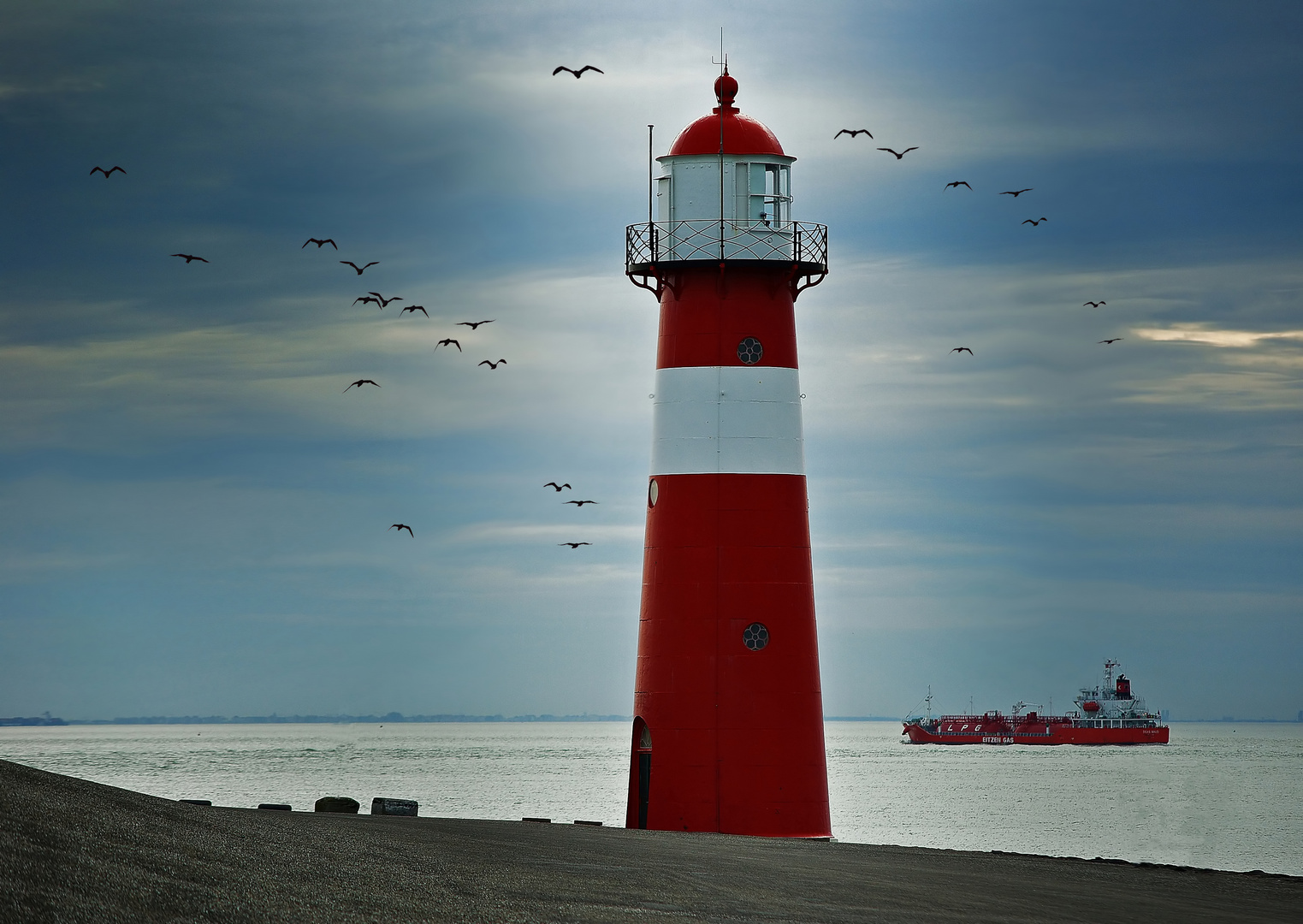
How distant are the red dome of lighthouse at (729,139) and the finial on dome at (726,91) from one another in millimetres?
401

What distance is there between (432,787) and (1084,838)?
38.7 metres

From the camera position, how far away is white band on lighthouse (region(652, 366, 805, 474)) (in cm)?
Answer: 2117

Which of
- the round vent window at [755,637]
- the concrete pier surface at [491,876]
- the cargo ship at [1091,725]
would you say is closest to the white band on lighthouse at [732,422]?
the round vent window at [755,637]

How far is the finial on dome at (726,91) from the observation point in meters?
22.4

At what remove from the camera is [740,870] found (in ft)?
45.0

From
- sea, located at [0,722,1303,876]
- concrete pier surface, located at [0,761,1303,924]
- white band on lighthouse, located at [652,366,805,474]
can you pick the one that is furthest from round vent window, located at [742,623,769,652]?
sea, located at [0,722,1303,876]

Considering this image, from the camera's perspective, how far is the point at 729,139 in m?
21.6

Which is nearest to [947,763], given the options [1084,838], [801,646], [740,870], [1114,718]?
[1114,718]

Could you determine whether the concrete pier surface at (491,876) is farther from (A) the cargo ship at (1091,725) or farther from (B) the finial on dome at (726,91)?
(A) the cargo ship at (1091,725)

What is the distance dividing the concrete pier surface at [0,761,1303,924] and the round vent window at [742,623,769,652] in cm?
386

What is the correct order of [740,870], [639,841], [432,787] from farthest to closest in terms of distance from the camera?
[432,787], [639,841], [740,870]

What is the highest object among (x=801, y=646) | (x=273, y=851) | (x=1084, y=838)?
(x=801, y=646)

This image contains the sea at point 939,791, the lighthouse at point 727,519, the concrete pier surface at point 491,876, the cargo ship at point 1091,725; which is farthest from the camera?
the cargo ship at point 1091,725

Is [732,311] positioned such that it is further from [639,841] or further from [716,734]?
[639,841]
